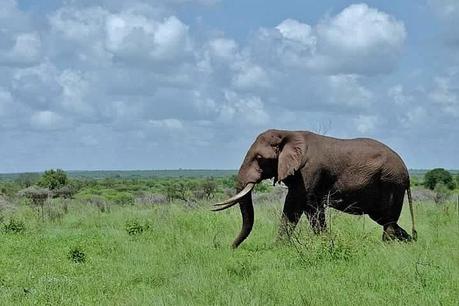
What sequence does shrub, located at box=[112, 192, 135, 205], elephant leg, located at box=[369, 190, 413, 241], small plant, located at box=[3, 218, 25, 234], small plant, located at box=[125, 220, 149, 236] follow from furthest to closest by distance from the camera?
shrub, located at box=[112, 192, 135, 205]
small plant, located at box=[3, 218, 25, 234]
small plant, located at box=[125, 220, 149, 236]
elephant leg, located at box=[369, 190, 413, 241]

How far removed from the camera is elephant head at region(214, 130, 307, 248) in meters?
13.8

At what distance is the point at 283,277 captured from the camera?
10203 millimetres

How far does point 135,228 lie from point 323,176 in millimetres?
4687

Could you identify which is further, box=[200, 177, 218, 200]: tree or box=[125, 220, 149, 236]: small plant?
box=[200, 177, 218, 200]: tree

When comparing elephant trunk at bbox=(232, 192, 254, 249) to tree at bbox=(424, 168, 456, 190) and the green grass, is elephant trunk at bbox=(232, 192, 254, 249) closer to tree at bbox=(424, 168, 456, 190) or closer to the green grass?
the green grass

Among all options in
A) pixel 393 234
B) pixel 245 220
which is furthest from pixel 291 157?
pixel 393 234

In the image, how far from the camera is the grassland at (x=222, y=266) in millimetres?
9023

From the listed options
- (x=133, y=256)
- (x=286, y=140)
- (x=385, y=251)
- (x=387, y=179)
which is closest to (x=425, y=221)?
(x=387, y=179)

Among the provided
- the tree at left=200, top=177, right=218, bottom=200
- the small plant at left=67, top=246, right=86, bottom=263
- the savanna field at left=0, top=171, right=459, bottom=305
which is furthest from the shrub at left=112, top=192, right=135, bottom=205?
the small plant at left=67, top=246, right=86, bottom=263

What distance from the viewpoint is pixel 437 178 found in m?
60.9

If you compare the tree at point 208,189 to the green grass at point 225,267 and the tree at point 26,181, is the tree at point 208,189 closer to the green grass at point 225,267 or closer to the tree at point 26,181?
the green grass at point 225,267

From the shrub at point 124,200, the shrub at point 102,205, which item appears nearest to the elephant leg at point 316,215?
the shrub at point 102,205

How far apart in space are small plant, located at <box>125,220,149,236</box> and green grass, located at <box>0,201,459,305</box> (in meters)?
0.04

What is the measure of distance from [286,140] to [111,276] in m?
4.58
